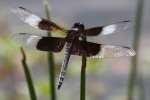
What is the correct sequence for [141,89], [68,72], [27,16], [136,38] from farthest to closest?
[68,72] → [141,89] → [136,38] → [27,16]

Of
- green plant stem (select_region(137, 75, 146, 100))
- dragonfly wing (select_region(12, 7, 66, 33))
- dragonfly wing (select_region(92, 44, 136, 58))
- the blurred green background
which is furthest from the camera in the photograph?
the blurred green background

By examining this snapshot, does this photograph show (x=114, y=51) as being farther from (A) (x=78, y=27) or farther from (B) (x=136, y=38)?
(B) (x=136, y=38)

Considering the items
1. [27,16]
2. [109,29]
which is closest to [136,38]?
[109,29]

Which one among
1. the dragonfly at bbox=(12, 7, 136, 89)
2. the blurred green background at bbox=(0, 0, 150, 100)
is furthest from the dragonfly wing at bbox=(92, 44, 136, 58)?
the blurred green background at bbox=(0, 0, 150, 100)

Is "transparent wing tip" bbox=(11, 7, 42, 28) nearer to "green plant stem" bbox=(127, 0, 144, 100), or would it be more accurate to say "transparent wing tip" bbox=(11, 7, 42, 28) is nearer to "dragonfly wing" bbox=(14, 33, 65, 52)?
"dragonfly wing" bbox=(14, 33, 65, 52)

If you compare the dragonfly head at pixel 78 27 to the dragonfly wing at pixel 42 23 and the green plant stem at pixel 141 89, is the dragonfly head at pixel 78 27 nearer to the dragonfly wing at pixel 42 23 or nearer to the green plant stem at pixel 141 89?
the dragonfly wing at pixel 42 23

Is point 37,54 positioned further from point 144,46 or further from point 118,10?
point 118,10

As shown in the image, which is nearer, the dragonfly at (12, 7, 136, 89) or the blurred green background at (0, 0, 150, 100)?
the dragonfly at (12, 7, 136, 89)
